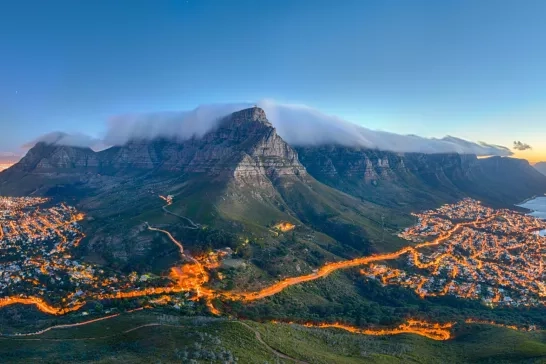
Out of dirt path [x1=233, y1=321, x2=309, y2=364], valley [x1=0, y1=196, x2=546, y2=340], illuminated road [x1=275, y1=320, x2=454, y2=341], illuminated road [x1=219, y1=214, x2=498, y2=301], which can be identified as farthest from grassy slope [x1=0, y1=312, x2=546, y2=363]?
illuminated road [x1=219, y1=214, x2=498, y2=301]

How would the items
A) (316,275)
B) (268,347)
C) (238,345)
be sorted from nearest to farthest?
1. (238,345)
2. (268,347)
3. (316,275)

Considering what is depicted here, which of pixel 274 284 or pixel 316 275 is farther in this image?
pixel 316 275

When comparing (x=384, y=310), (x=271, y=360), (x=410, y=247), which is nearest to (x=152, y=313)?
(x=271, y=360)

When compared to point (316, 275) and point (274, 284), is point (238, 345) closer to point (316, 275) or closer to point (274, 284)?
point (274, 284)

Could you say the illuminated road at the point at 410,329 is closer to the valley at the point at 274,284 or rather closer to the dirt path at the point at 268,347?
the valley at the point at 274,284

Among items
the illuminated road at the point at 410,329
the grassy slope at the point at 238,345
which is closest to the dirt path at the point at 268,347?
the grassy slope at the point at 238,345

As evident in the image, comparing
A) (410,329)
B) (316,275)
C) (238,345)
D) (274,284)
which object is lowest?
(410,329)

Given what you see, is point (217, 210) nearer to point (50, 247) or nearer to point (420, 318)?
point (50, 247)

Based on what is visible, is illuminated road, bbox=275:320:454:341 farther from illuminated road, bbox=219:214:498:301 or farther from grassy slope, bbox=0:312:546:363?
illuminated road, bbox=219:214:498:301

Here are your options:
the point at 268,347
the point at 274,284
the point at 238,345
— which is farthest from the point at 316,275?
the point at 238,345

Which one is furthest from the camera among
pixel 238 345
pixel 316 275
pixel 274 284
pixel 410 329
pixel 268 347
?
pixel 316 275

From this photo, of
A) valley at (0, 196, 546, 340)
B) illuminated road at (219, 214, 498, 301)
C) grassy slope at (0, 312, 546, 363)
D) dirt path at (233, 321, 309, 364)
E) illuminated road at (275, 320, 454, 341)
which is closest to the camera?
grassy slope at (0, 312, 546, 363)

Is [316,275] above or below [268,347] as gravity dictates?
below
